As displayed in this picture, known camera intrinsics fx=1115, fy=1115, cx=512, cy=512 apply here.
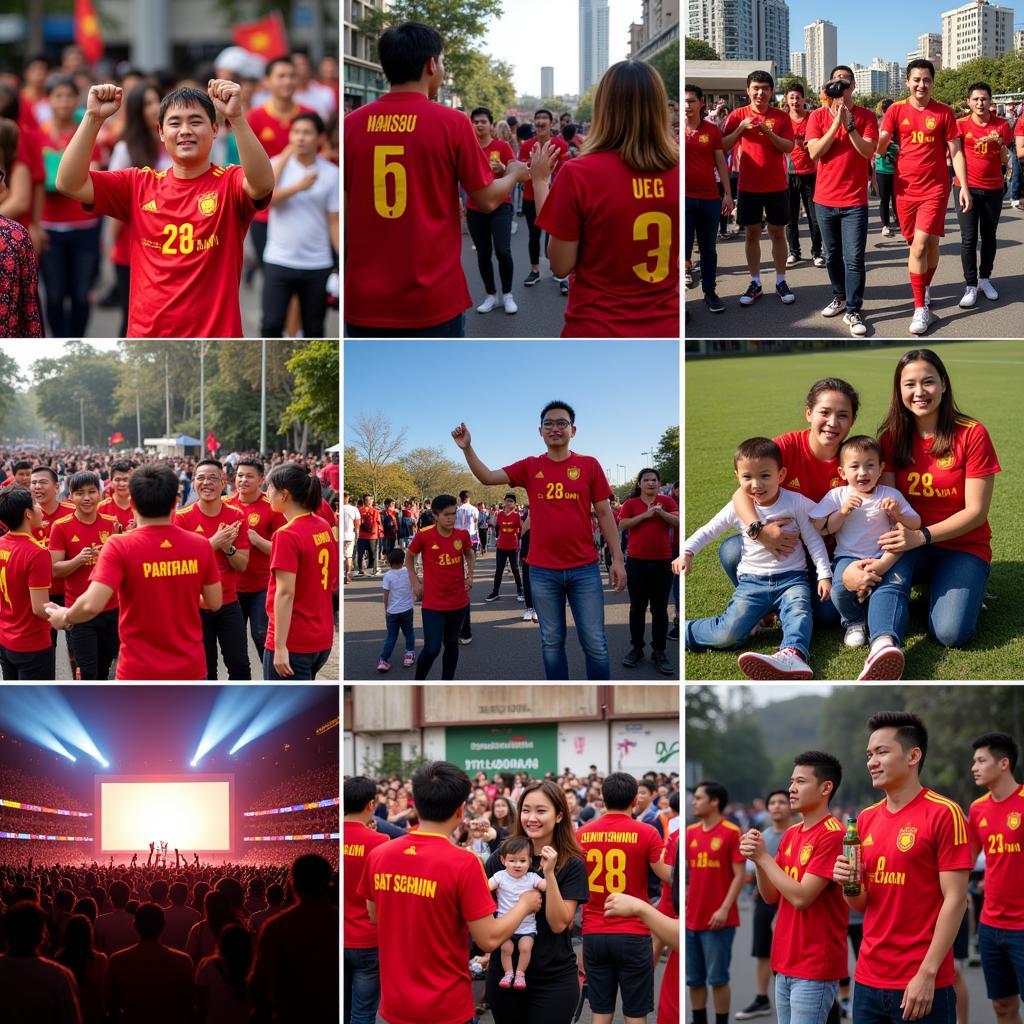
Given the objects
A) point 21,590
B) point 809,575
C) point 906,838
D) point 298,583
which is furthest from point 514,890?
point 21,590

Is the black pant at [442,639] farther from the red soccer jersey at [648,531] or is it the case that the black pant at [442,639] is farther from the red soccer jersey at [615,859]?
the red soccer jersey at [615,859]

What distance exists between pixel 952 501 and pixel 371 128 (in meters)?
2.95

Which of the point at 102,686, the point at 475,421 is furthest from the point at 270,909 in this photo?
the point at 475,421

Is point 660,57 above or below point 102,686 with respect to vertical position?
above

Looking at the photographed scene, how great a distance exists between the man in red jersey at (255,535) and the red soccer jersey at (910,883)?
9.38 ft

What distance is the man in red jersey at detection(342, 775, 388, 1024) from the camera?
495cm

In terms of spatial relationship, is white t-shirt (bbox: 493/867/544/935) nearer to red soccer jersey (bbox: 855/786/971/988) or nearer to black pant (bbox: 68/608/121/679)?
red soccer jersey (bbox: 855/786/971/988)

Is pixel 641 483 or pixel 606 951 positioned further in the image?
pixel 641 483

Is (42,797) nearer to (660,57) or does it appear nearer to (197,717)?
(197,717)

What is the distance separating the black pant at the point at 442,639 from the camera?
5.11 metres

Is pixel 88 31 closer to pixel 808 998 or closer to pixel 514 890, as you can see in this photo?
pixel 514 890

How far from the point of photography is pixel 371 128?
4.66 meters

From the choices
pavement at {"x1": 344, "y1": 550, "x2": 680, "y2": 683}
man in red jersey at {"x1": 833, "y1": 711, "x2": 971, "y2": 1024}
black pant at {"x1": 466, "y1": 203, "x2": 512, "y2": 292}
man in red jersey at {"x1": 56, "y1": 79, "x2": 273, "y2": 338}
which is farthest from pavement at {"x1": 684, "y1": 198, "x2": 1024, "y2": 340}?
man in red jersey at {"x1": 56, "y1": 79, "x2": 273, "y2": 338}

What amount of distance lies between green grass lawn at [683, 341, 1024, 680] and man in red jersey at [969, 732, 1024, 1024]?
341 millimetres
